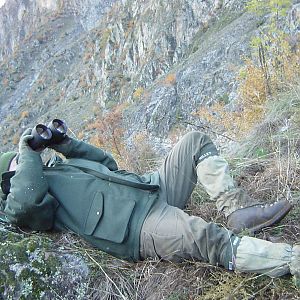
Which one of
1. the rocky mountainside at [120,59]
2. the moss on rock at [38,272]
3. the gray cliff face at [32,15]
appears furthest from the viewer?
the gray cliff face at [32,15]

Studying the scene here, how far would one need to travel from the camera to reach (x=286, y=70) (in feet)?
16.8

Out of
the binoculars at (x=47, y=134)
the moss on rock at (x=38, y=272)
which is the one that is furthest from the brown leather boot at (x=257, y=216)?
the binoculars at (x=47, y=134)

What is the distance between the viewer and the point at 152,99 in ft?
109

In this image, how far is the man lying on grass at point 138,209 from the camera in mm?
1997

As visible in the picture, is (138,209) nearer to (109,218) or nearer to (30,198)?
(109,218)

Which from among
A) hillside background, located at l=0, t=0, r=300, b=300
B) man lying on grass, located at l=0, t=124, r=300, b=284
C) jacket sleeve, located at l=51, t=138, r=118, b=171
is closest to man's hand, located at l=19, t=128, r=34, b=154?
man lying on grass, located at l=0, t=124, r=300, b=284

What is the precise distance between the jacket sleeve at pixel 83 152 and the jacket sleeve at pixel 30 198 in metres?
0.41

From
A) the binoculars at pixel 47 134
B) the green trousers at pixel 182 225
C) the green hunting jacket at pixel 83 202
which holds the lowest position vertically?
the green trousers at pixel 182 225

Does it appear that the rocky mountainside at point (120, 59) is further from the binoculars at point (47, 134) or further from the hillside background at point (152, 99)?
the binoculars at point (47, 134)

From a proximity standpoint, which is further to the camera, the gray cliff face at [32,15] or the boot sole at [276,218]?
the gray cliff face at [32,15]

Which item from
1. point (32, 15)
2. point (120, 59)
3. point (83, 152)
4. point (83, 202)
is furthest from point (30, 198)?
point (32, 15)

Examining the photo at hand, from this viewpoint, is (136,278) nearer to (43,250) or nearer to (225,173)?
(43,250)

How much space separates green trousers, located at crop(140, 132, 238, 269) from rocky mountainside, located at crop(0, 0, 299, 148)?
9.01 feet

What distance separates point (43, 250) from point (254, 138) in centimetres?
196
